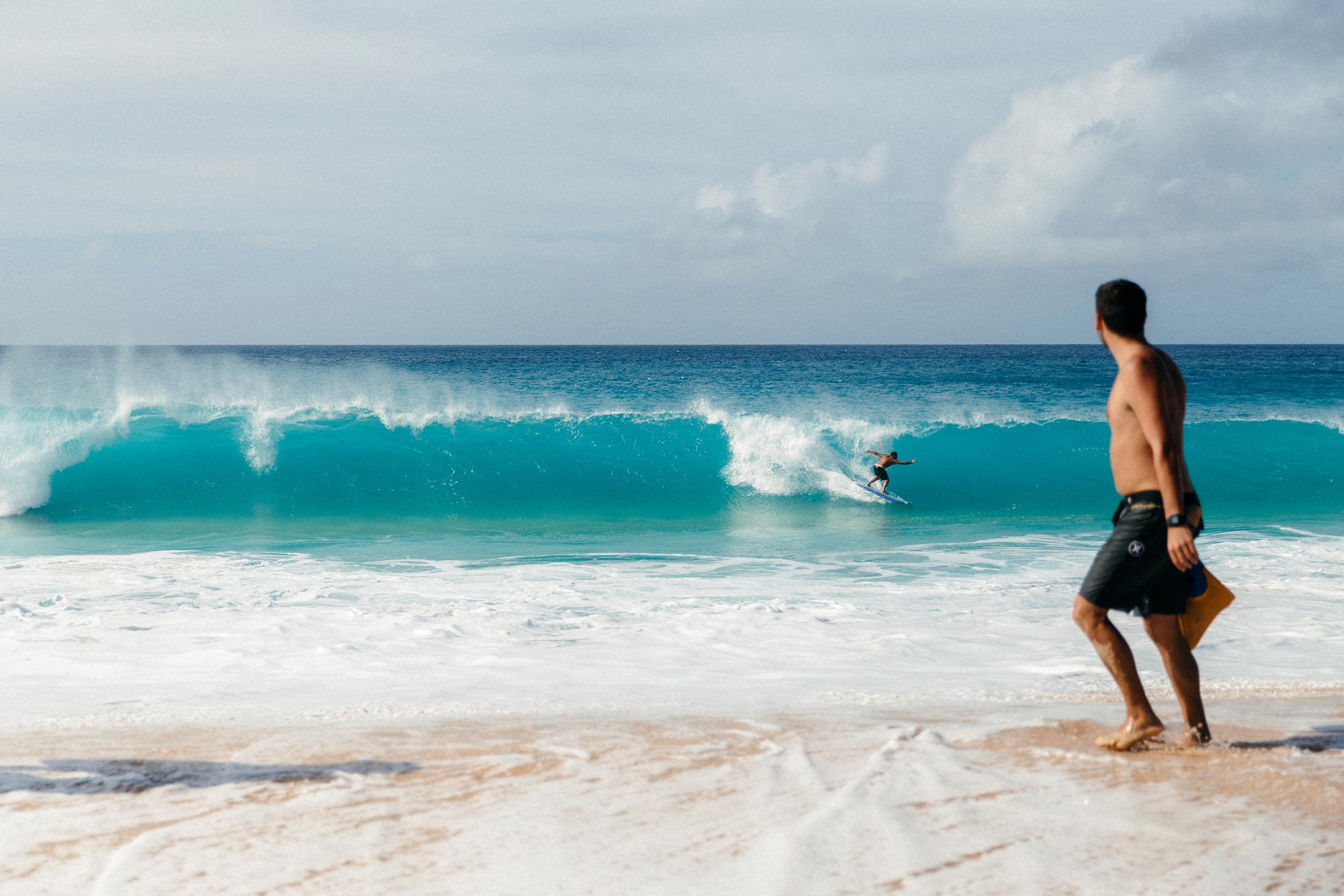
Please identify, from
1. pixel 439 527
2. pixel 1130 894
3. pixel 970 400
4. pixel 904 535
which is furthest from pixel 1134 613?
pixel 970 400

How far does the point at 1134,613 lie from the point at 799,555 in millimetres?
6475

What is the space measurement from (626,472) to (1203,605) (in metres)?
13.4

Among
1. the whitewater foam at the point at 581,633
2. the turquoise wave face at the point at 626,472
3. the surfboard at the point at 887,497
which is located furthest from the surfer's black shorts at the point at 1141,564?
the surfboard at the point at 887,497

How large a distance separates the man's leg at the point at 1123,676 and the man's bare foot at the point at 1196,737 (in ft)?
0.29

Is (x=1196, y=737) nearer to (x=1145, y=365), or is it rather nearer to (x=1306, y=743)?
(x=1306, y=743)

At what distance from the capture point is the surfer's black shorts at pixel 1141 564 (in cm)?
317

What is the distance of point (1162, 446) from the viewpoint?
3.09m

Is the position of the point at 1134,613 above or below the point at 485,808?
above

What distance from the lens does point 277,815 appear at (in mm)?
2869

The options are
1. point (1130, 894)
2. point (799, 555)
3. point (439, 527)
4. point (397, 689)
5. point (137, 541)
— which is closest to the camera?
point (1130, 894)

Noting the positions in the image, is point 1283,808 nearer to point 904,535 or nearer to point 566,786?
point 566,786

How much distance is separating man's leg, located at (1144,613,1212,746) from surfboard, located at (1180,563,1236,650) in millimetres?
31

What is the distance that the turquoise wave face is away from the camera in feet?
45.9

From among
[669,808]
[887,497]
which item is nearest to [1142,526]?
[669,808]
